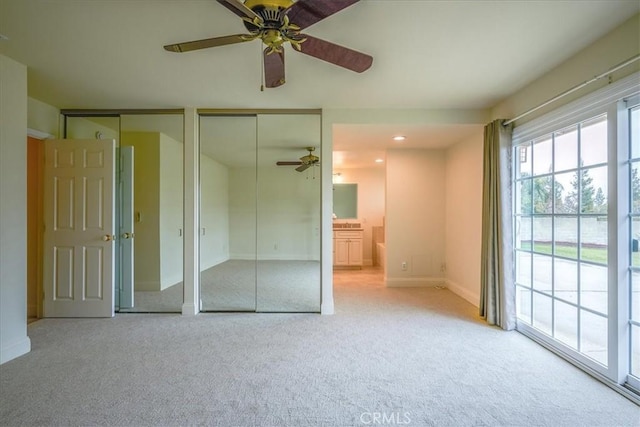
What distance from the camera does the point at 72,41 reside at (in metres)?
2.27

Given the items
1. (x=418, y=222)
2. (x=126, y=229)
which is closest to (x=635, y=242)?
(x=418, y=222)

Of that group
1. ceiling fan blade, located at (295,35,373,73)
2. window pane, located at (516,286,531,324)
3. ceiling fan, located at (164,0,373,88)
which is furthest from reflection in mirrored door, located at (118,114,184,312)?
window pane, located at (516,286,531,324)

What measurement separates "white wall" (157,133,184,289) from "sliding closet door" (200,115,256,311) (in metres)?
0.67

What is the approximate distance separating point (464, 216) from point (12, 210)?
5157 mm

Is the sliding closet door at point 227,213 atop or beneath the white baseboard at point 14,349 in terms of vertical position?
atop

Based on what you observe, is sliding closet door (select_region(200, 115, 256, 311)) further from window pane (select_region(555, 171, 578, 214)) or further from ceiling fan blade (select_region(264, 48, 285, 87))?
window pane (select_region(555, 171, 578, 214))

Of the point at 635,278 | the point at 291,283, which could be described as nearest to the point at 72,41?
the point at 291,283

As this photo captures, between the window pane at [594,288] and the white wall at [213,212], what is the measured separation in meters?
3.93

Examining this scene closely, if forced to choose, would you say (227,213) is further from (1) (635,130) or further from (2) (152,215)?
(1) (635,130)

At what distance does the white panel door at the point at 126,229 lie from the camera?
12.6 ft

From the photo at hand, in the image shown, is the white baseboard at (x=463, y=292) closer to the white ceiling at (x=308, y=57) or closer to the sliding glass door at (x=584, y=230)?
the sliding glass door at (x=584, y=230)

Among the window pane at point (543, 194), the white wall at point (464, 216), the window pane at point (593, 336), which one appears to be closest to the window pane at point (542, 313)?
the window pane at point (593, 336)

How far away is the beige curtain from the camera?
3.15 m

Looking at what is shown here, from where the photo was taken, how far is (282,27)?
158 centimetres
